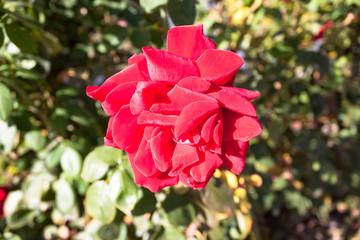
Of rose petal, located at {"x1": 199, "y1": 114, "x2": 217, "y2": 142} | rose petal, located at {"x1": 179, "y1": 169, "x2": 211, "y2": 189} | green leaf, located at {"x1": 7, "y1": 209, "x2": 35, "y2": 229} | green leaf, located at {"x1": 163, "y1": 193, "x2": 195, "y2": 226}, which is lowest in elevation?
green leaf, located at {"x1": 7, "y1": 209, "x2": 35, "y2": 229}

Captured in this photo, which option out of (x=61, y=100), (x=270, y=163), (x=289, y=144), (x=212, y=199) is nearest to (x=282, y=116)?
(x=270, y=163)

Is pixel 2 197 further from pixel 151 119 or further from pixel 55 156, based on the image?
pixel 151 119

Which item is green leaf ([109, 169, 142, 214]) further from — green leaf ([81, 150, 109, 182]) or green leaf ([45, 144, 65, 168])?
green leaf ([45, 144, 65, 168])

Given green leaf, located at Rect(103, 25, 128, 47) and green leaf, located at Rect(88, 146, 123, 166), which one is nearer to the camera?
green leaf, located at Rect(88, 146, 123, 166)

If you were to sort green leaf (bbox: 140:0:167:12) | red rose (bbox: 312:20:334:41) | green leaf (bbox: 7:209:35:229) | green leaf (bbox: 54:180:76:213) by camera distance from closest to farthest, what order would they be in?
1. green leaf (bbox: 140:0:167:12)
2. green leaf (bbox: 54:180:76:213)
3. green leaf (bbox: 7:209:35:229)
4. red rose (bbox: 312:20:334:41)

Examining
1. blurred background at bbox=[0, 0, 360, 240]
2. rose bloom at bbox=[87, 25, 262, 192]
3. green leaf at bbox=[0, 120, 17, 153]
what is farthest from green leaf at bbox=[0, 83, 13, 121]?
rose bloom at bbox=[87, 25, 262, 192]

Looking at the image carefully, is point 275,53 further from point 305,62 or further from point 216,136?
point 216,136

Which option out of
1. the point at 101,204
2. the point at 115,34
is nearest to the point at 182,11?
the point at 115,34
